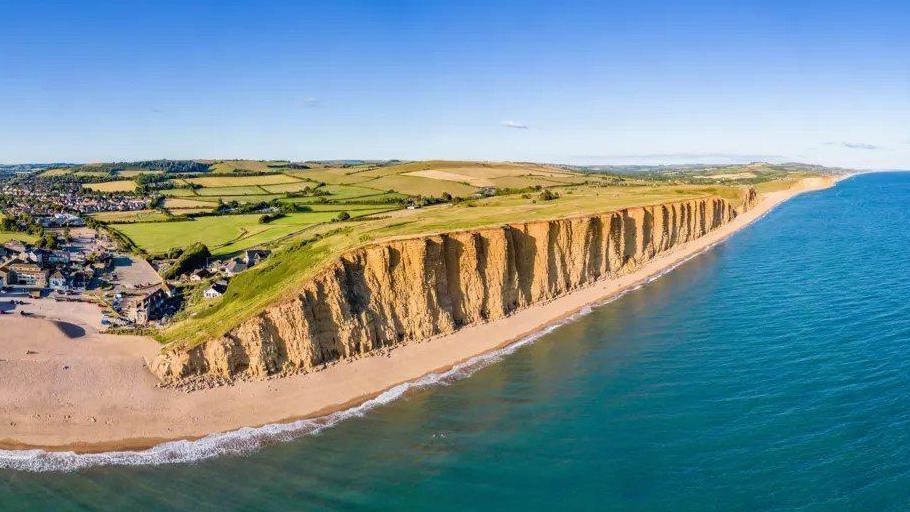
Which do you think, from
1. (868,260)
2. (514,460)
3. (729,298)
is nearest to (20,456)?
(514,460)

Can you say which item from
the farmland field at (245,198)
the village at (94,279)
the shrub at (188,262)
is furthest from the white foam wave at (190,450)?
the farmland field at (245,198)

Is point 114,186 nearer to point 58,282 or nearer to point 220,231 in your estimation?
point 220,231

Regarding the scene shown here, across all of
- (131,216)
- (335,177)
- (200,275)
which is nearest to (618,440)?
(200,275)

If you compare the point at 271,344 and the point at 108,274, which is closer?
the point at 271,344


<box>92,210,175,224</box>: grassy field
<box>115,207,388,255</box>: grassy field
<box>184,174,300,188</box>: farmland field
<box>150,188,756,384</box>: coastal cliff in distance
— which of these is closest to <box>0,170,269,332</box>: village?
<box>115,207,388,255</box>: grassy field

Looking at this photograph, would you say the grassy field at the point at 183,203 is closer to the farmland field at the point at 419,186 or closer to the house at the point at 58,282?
the farmland field at the point at 419,186

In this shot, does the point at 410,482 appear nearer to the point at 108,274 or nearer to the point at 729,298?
the point at 729,298
